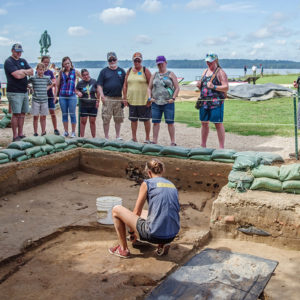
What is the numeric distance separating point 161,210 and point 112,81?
4451 millimetres

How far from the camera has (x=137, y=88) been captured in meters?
7.74

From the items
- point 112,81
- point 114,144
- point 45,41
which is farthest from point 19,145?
point 45,41

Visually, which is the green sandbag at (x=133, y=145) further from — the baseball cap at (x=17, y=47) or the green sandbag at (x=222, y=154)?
the baseball cap at (x=17, y=47)

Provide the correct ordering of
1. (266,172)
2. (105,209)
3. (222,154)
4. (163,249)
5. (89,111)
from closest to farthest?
(163,249)
(266,172)
(105,209)
(222,154)
(89,111)

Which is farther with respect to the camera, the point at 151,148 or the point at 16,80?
the point at 16,80

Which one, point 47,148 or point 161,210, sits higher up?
point 47,148

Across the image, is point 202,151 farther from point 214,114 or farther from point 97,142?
point 97,142

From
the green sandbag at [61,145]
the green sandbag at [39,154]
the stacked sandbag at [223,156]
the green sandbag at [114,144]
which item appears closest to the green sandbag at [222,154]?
the stacked sandbag at [223,156]

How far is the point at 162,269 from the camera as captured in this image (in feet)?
13.3

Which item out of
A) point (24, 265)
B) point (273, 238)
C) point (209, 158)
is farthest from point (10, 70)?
point (273, 238)

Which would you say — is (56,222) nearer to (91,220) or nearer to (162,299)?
(91,220)

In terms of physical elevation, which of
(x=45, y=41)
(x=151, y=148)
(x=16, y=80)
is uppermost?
(x=45, y=41)

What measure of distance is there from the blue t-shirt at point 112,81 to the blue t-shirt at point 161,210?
419 cm

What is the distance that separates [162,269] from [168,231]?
0.37 m
